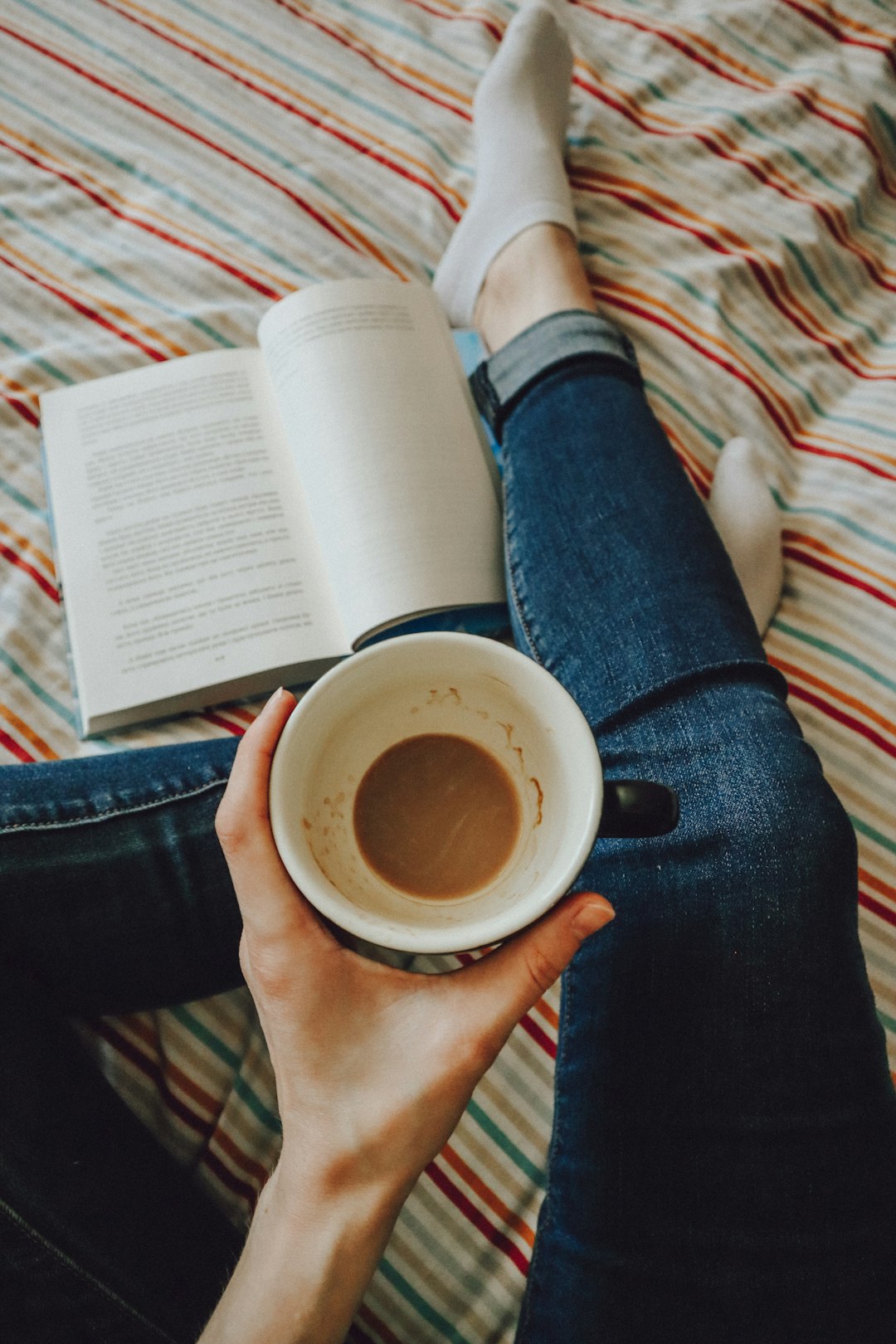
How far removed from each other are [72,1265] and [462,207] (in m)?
0.99

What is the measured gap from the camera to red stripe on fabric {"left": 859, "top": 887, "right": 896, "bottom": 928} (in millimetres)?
672

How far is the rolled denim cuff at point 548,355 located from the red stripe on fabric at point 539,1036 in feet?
1.63

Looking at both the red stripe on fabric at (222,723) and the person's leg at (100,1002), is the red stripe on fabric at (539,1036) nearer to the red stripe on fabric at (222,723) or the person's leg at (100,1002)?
the person's leg at (100,1002)

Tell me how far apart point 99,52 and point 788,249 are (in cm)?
77

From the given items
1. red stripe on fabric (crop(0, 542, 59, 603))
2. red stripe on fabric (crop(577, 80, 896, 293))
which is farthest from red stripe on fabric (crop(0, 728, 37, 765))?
red stripe on fabric (crop(577, 80, 896, 293))

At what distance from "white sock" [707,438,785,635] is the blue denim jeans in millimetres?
117

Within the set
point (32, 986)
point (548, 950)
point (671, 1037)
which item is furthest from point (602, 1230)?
point (32, 986)

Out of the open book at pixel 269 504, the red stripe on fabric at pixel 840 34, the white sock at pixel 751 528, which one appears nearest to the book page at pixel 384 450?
the open book at pixel 269 504

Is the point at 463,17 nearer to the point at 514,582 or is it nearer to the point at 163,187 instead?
the point at 163,187

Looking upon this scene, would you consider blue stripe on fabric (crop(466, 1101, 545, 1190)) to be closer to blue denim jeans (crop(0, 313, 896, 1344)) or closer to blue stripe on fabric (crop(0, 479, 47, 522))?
blue denim jeans (crop(0, 313, 896, 1344))

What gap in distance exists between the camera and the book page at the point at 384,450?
688 mm

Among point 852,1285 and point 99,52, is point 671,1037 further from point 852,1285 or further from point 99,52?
point 99,52

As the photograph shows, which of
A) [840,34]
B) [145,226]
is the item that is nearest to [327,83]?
[145,226]

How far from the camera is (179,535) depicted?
2.40 feet
